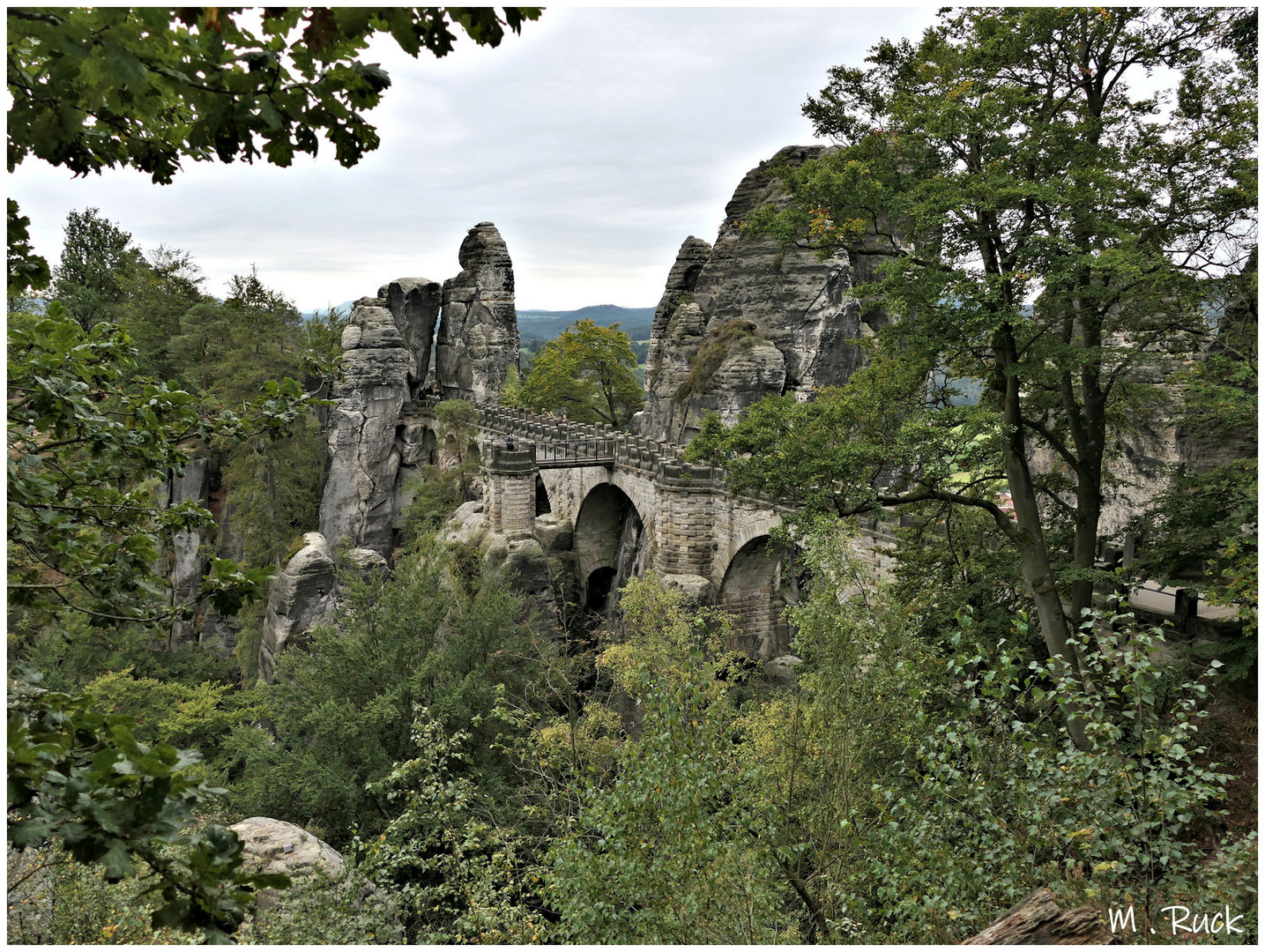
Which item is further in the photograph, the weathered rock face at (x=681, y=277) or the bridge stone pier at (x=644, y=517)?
the weathered rock face at (x=681, y=277)

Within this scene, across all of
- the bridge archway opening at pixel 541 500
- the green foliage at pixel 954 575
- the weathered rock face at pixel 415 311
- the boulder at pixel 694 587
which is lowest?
the boulder at pixel 694 587

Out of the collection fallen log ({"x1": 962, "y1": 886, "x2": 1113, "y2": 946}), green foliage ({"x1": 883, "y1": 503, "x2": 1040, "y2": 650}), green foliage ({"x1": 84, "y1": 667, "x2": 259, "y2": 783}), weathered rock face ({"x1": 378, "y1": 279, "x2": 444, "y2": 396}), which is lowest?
green foliage ({"x1": 84, "y1": 667, "x2": 259, "y2": 783})

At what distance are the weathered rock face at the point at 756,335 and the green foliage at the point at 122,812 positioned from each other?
27999 millimetres

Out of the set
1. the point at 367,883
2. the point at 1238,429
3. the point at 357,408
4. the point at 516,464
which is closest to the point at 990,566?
the point at 1238,429

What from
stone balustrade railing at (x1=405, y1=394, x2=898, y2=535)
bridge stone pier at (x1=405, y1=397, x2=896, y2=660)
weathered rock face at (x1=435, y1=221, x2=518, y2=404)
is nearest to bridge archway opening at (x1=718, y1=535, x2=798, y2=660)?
bridge stone pier at (x1=405, y1=397, x2=896, y2=660)

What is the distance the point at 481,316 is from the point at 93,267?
18754 millimetres

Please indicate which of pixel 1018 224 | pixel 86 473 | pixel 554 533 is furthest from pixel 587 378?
pixel 86 473

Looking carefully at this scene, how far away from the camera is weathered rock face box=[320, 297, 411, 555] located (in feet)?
118

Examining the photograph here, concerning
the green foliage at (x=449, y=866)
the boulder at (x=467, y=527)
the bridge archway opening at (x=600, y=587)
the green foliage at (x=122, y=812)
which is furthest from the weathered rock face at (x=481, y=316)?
the green foliage at (x=122, y=812)

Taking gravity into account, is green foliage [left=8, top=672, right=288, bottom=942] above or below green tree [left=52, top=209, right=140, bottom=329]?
below

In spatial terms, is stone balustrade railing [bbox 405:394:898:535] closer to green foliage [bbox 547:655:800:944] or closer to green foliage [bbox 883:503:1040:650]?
green foliage [bbox 883:503:1040:650]

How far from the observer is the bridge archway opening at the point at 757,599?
22.5 m

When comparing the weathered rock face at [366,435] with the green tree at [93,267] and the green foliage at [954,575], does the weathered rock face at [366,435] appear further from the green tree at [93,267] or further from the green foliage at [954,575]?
the green foliage at [954,575]

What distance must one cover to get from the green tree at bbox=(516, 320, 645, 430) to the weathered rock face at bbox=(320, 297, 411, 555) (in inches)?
285
